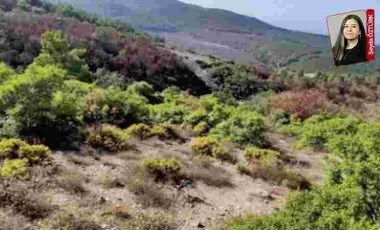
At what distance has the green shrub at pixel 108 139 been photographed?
1371 cm

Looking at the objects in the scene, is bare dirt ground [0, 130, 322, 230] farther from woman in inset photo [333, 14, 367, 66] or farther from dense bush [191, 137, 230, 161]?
woman in inset photo [333, 14, 367, 66]

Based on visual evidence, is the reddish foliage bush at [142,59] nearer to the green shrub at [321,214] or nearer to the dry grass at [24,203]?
the dry grass at [24,203]

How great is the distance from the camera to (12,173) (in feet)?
34.1

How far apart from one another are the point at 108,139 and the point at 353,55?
6834 mm

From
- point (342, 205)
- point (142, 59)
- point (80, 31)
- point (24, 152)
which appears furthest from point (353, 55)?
point (80, 31)

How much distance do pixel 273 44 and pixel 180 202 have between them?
11593 centimetres

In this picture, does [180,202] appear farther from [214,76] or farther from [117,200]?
[214,76]

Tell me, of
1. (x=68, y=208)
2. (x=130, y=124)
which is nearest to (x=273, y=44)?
(x=130, y=124)

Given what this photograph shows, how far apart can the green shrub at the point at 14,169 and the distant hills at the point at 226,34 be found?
7202 centimetres

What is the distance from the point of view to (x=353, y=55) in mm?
9633

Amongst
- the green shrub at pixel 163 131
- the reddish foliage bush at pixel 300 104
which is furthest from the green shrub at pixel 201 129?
the reddish foliage bush at pixel 300 104

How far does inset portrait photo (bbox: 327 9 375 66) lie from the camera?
9414 millimetres

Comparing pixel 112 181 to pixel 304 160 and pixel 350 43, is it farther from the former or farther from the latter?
pixel 304 160

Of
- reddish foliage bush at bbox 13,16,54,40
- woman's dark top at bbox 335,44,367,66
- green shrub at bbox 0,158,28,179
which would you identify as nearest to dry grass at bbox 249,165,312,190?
woman's dark top at bbox 335,44,367,66
